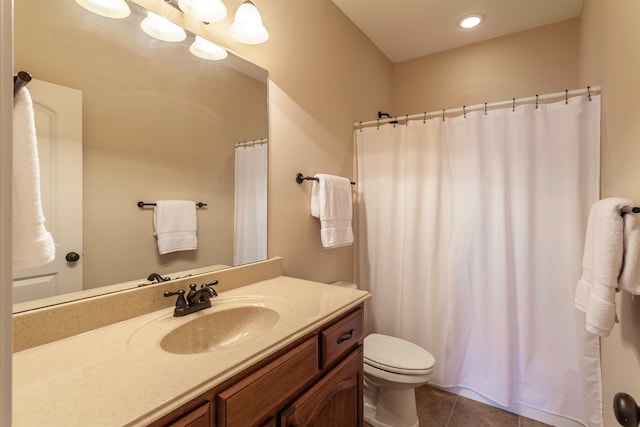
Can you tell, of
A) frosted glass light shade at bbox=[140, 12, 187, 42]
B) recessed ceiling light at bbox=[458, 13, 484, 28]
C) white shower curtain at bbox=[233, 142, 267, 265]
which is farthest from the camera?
recessed ceiling light at bbox=[458, 13, 484, 28]

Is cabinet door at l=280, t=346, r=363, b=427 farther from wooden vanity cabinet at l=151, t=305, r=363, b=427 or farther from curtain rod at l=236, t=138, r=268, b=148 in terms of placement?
curtain rod at l=236, t=138, r=268, b=148

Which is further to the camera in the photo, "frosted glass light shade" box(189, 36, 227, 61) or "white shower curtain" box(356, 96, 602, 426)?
"white shower curtain" box(356, 96, 602, 426)

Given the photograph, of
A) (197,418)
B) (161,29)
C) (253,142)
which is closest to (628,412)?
(197,418)

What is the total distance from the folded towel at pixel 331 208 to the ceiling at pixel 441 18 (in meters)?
1.25

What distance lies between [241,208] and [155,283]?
512mm

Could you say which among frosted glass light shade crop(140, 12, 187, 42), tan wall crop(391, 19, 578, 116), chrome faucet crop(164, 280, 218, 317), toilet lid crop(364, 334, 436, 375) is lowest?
toilet lid crop(364, 334, 436, 375)

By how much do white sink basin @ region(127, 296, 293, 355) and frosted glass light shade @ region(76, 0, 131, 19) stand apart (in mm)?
1026

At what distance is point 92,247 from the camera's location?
97 centimetres

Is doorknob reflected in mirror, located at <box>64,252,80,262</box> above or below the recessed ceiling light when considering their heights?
below

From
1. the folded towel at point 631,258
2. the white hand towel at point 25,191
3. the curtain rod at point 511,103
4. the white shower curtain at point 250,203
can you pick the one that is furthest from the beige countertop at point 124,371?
the curtain rod at point 511,103

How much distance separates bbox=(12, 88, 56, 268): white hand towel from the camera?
605 mm

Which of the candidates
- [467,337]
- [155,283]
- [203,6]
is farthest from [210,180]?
[467,337]

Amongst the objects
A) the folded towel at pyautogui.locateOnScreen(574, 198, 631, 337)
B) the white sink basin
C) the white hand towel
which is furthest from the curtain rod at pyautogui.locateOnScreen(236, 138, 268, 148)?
the folded towel at pyautogui.locateOnScreen(574, 198, 631, 337)

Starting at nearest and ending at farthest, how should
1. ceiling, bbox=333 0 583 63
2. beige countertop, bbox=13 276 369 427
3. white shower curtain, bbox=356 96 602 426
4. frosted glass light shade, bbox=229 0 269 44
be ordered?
beige countertop, bbox=13 276 369 427
frosted glass light shade, bbox=229 0 269 44
white shower curtain, bbox=356 96 602 426
ceiling, bbox=333 0 583 63
